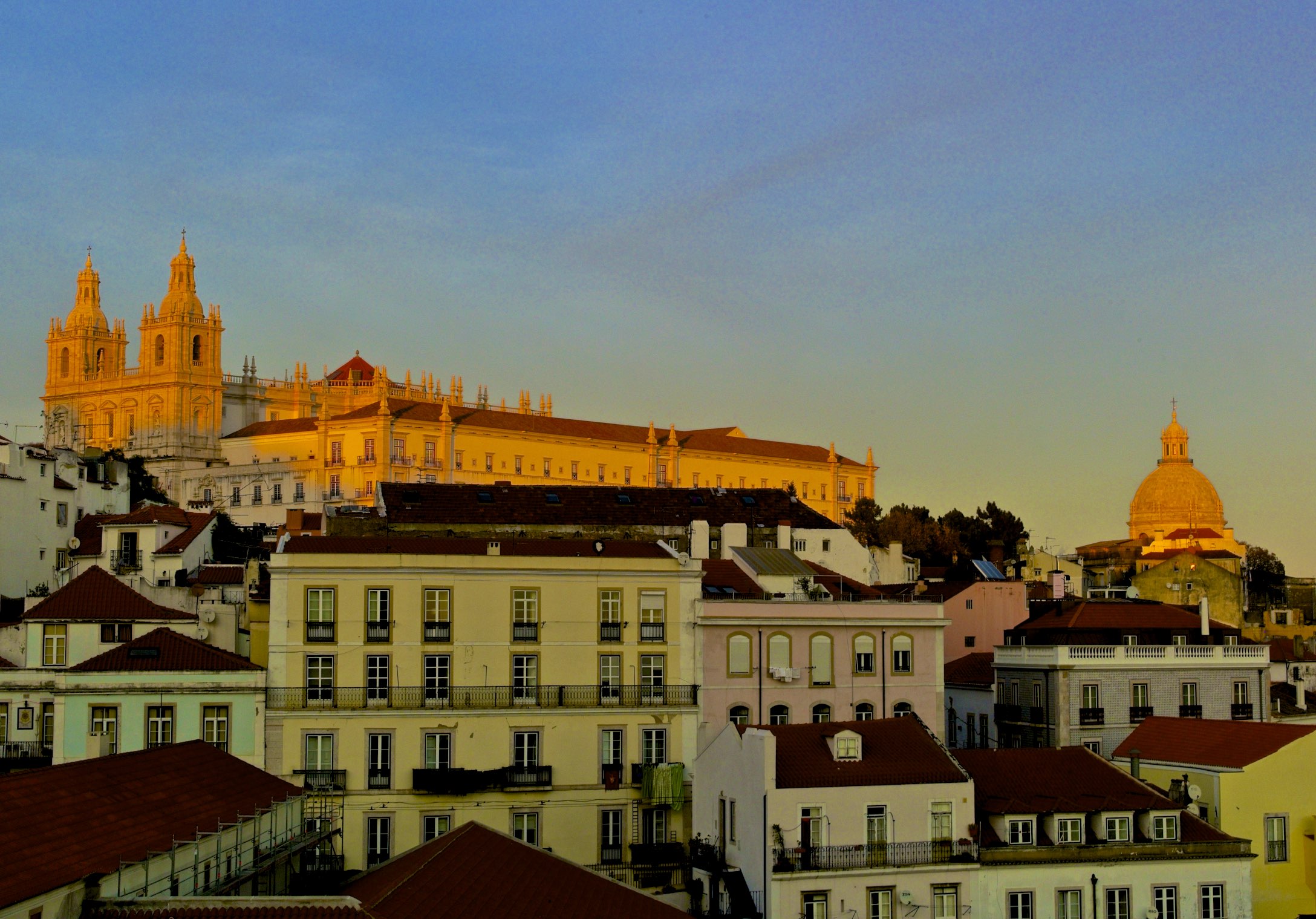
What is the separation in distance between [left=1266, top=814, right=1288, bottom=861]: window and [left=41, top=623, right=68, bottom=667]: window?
33514 mm

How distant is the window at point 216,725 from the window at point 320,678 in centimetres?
224

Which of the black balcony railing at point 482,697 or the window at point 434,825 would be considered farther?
the black balcony railing at point 482,697

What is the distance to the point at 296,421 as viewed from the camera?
170875 mm

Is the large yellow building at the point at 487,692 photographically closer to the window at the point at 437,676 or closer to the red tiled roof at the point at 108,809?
the window at the point at 437,676

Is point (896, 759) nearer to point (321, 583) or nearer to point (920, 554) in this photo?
point (321, 583)

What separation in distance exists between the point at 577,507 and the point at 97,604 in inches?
840

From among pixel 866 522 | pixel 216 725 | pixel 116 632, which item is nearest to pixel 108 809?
pixel 216 725

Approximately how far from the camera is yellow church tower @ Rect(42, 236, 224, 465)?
177625 millimetres

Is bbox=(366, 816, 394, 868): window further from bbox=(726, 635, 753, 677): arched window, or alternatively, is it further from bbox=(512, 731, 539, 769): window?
bbox=(726, 635, 753, 677): arched window

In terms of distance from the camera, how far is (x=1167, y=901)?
41.0 m

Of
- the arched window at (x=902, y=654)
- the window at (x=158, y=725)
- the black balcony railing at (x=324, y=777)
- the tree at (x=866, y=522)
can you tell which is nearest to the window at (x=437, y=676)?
the black balcony railing at (x=324, y=777)

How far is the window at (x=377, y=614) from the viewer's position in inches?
1940

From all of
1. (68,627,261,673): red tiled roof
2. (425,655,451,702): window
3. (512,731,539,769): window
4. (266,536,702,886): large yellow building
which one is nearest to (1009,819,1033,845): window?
(266,536,702,886): large yellow building

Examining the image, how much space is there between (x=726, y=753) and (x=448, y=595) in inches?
419
